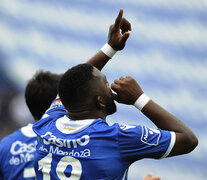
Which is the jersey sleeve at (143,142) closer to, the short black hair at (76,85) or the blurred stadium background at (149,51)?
the short black hair at (76,85)

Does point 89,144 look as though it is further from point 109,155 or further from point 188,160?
point 188,160

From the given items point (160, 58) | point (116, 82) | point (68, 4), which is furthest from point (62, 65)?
point (116, 82)

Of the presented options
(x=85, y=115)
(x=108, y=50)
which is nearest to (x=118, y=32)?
(x=108, y=50)

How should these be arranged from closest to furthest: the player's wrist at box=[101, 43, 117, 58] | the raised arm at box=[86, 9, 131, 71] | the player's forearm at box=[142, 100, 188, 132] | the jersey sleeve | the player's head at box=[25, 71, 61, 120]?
1. the jersey sleeve
2. the player's forearm at box=[142, 100, 188, 132]
3. the raised arm at box=[86, 9, 131, 71]
4. the player's wrist at box=[101, 43, 117, 58]
5. the player's head at box=[25, 71, 61, 120]

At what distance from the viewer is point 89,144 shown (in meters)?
2.83

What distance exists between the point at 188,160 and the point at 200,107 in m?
1.07

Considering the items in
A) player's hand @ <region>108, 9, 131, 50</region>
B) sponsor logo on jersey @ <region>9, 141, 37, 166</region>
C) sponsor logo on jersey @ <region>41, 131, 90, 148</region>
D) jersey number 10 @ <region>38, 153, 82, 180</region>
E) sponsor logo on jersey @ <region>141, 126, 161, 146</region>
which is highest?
player's hand @ <region>108, 9, 131, 50</region>

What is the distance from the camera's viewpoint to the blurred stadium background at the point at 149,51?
8.74 metres

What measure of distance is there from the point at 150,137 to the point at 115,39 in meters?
1.05

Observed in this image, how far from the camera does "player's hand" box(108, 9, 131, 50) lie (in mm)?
3441

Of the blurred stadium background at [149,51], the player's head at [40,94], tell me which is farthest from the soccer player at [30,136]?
the blurred stadium background at [149,51]

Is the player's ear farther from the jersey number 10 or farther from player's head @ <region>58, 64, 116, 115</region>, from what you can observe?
the jersey number 10

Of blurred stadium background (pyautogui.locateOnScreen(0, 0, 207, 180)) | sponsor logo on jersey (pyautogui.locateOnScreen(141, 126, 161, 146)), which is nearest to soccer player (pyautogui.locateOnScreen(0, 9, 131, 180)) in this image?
sponsor logo on jersey (pyautogui.locateOnScreen(141, 126, 161, 146))

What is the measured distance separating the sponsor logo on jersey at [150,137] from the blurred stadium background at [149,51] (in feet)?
19.9
